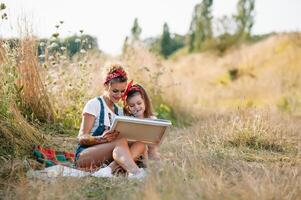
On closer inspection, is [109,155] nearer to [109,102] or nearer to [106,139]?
[106,139]

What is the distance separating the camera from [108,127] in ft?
16.9

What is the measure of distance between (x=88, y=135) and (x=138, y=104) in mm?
535

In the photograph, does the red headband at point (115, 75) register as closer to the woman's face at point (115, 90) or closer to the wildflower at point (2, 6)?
the woman's face at point (115, 90)

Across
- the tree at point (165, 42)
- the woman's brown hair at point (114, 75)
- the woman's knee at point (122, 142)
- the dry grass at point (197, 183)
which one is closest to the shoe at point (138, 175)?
the dry grass at point (197, 183)

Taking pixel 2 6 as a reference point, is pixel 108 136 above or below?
below

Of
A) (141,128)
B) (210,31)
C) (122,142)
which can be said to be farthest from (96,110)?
(210,31)

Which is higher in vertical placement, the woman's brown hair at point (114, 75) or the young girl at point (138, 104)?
the woman's brown hair at point (114, 75)

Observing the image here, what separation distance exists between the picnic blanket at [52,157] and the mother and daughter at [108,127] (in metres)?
0.24

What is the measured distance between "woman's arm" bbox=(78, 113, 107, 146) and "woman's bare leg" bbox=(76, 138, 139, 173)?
0.16 ft

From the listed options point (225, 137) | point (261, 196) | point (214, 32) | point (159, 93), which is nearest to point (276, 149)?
point (225, 137)

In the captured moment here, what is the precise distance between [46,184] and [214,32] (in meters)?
32.2

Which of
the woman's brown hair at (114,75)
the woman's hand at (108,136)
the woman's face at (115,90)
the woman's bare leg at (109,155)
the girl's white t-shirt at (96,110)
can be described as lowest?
the woman's bare leg at (109,155)

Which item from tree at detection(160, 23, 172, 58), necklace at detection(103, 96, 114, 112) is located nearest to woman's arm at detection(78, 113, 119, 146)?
necklace at detection(103, 96, 114, 112)

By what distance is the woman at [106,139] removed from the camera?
477 centimetres
